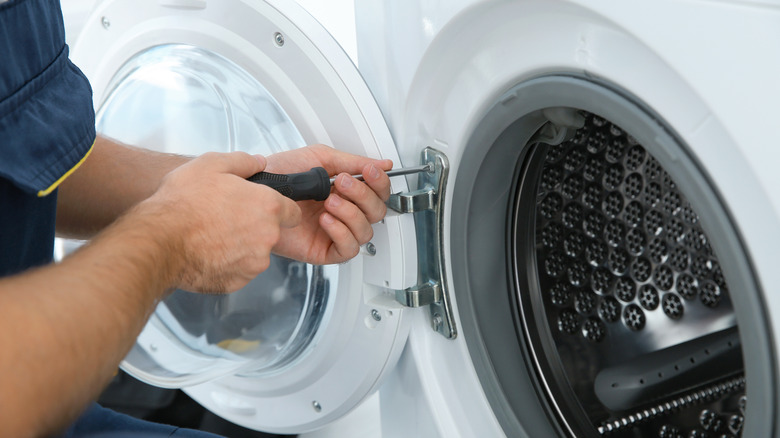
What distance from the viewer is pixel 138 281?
0.54 metres

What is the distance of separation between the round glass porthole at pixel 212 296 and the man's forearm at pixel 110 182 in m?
0.09

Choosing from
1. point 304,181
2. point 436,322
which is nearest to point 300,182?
point 304,181

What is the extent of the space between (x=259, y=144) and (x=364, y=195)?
251 millimetres

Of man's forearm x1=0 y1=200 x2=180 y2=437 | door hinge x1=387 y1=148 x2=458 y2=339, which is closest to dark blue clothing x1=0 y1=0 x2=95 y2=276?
man's forearm x1=0 y1=200 x2=180 y2=437

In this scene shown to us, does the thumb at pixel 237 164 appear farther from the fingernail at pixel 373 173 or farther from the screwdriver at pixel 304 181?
the fingernail at pixel 373 173

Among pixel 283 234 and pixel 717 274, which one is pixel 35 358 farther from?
pixel 717 274

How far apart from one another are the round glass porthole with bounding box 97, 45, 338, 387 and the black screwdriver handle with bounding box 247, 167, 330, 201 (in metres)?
0.15

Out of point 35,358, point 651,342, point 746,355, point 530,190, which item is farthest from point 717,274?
point 35,358

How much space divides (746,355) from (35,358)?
1.52 feet

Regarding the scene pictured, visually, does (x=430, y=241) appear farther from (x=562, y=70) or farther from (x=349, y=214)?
(x=562, y=70)

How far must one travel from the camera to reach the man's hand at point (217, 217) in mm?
630

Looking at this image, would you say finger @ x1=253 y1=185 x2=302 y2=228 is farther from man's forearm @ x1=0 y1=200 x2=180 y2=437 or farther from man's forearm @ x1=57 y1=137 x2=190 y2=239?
man's forearm @ x1=57 y1=137 x2=190 y2=239

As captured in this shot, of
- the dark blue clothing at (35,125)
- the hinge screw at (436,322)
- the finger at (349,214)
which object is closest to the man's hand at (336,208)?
the finger at (349,214)

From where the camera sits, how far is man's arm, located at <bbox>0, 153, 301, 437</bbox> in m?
0.46
